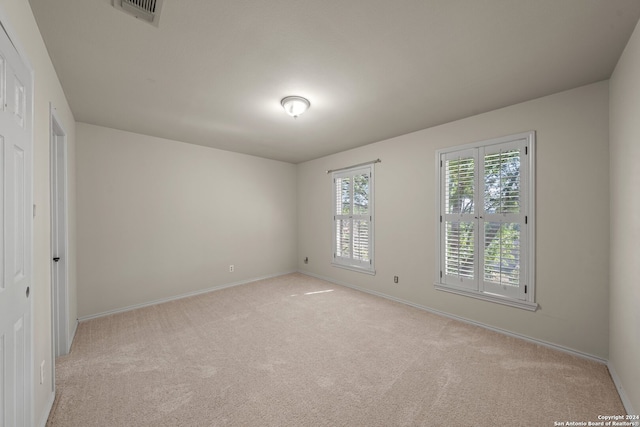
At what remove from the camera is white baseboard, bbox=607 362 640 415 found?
1.77m

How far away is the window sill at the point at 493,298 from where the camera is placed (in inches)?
110

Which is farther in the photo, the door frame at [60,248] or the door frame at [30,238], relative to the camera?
the door frame at [60,248]

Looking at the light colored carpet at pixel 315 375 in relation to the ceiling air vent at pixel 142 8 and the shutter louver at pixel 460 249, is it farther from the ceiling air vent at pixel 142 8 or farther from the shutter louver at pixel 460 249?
the ceiling air vent at pixel 142 8

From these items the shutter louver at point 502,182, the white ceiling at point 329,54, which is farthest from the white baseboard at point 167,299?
the shutter louver at point 502,182

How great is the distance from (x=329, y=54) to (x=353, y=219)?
3.10 metres

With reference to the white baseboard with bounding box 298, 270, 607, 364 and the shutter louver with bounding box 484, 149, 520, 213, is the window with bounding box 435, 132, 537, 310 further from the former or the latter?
the white baseboard with bounding box 298, 270, 607, 364

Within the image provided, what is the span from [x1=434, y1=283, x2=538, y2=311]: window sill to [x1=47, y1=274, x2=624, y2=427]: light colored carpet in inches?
14.3

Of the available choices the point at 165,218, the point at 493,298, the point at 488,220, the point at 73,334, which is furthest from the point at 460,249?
the point at 73,334

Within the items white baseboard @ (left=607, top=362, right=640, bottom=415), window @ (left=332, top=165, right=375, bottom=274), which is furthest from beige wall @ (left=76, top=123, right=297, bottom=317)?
white baseboard @ (left=607, top=362, right=640, bottom=415)

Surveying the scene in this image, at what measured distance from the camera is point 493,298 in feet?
10.0

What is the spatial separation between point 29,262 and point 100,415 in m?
1.14

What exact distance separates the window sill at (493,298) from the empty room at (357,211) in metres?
0.02

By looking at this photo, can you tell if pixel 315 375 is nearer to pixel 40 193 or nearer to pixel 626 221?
pixel 40 193

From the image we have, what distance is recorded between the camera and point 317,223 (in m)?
5.49
